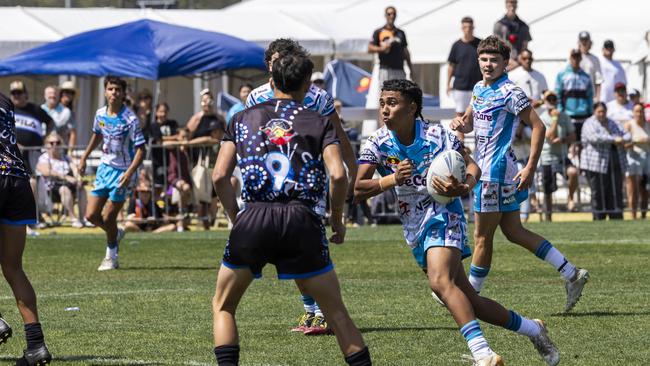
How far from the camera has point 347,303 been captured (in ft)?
40.0

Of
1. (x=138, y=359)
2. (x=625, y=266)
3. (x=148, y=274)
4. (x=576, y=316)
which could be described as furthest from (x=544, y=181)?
(x=138, y=359)

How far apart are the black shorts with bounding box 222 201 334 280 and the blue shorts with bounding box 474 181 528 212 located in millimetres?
4135

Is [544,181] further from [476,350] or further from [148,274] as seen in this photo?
[476,350]

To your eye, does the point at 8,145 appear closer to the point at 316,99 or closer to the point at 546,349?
the point at 316,99

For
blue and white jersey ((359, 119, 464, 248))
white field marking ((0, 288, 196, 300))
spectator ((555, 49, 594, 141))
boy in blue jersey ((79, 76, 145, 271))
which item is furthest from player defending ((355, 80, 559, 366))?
spectator ((555, 49, 594, 141))

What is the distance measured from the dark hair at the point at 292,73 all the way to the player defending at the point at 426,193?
3.75 ft

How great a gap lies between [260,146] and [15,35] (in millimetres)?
24782

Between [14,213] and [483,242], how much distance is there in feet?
12.9

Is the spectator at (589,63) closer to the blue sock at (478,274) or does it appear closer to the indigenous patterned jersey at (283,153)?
the blue sock at (478,274)

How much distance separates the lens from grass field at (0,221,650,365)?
938 cm

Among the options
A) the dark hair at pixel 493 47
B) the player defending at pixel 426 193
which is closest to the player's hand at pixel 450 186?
the player defending at pixel 426 193

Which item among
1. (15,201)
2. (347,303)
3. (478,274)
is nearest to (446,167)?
(15,201)

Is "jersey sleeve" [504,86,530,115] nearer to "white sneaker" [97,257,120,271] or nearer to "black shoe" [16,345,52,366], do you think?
"black shoe" [16,345,52,366]

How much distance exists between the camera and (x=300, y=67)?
7238 mm
